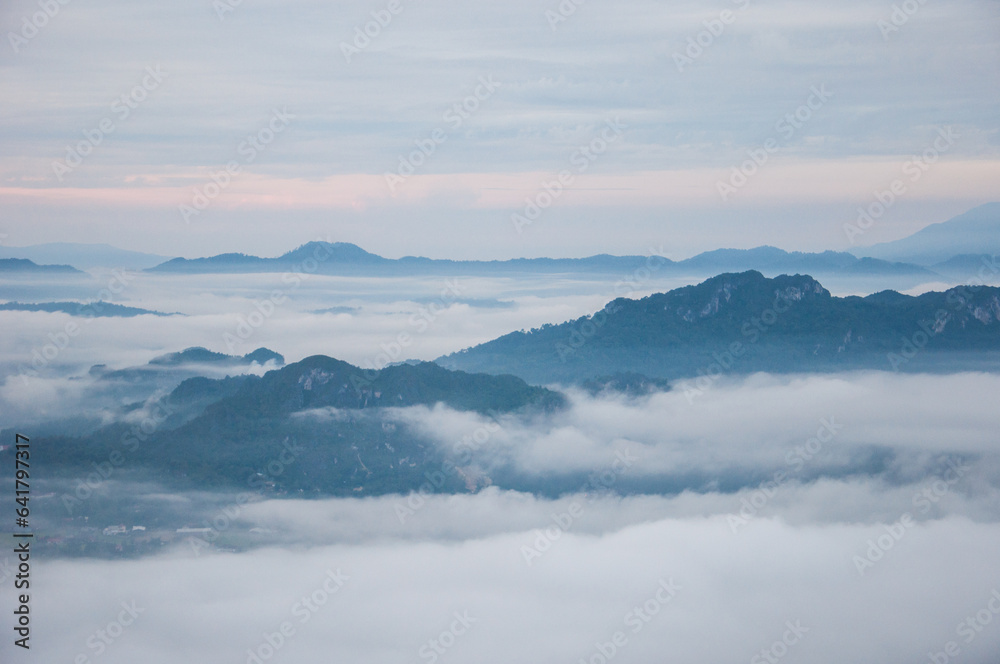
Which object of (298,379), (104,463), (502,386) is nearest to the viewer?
(104,463)

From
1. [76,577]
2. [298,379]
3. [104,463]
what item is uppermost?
[298,379]

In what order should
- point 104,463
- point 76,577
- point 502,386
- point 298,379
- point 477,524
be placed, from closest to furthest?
1. point 76,577
2. point 104,463
3. point 477,524
4. point 298,379
5. point 502,386

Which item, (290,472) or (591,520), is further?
(591,520)

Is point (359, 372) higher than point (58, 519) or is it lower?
higher

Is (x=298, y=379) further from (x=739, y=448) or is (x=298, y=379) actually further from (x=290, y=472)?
(x=739, y=448)

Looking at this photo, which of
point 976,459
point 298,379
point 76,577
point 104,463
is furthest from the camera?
point 976,459

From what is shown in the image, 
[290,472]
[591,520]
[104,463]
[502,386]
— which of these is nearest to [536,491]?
[591,520]

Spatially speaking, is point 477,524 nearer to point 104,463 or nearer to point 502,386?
point 502,386

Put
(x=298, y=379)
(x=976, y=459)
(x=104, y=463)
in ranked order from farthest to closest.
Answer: (x=976, y=459) → (x=298, y=379) → (x=104, y=463)

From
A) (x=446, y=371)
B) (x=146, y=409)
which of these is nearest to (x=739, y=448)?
(x=446, y=371)
